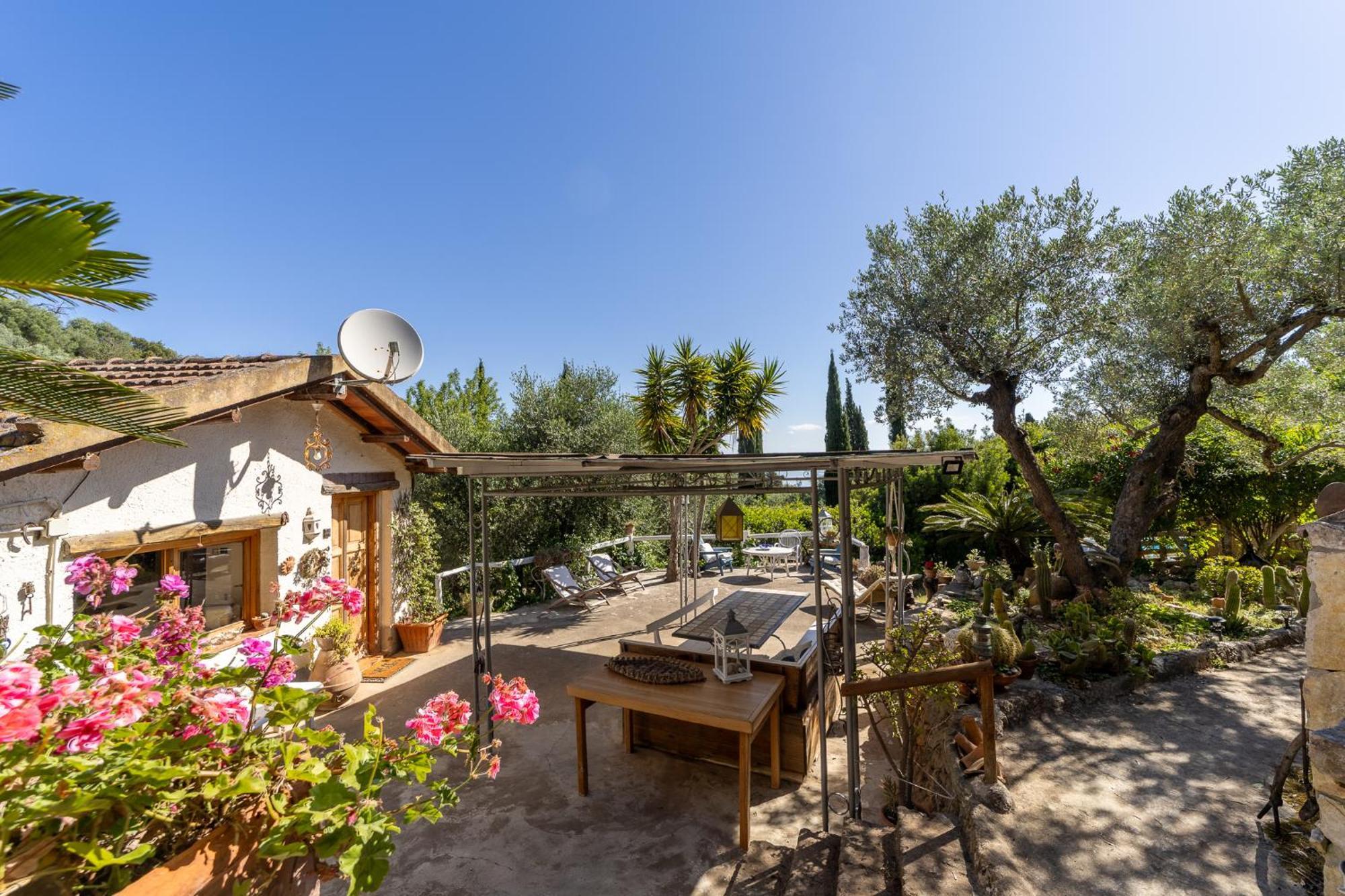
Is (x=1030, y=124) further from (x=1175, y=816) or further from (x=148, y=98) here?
(x=148, y=98)

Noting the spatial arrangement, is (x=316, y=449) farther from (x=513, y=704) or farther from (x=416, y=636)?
(x=513, y=704)

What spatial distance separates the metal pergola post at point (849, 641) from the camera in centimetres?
372

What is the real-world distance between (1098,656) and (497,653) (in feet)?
23.9

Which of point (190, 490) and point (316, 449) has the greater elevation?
point (316, 449)

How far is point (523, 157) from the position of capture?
10062 millimetres

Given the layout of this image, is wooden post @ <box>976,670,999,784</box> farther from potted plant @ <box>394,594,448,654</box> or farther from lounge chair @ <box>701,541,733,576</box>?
lounge chair @ <box>701,541,733,576</box>

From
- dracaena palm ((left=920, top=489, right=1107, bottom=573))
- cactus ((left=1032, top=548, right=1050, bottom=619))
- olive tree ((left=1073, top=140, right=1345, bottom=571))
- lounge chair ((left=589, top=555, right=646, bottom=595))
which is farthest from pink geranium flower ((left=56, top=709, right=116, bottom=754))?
dracaena palm ((left=920, top=489, right=1107, bottom=573))

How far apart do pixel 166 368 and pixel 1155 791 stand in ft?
29.4

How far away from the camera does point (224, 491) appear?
525 centimetres

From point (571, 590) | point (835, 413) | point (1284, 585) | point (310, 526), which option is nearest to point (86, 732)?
point (310, 526)

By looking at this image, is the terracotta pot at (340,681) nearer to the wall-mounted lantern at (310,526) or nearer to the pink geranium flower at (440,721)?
the wall-mounted lantern at (310,526)

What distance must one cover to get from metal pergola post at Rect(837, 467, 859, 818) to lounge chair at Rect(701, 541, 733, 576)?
8.62 metres

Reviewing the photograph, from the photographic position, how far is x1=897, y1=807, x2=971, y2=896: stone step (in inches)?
105

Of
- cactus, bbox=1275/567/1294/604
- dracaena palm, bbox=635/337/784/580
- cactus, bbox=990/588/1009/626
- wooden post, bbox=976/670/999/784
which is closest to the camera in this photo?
wooden post, bbox=976/670/999/784
